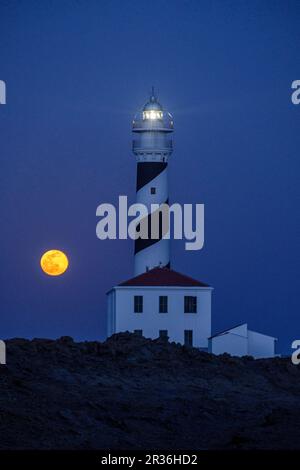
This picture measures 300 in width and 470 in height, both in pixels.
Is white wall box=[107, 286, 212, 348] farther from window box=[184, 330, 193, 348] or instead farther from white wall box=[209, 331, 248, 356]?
white wall box=[209, 331, 248, 356]

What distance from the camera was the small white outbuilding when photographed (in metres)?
50.0

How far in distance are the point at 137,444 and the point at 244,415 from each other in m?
3.72

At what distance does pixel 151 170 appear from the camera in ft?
185

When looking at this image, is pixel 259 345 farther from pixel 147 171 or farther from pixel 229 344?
pixel 147 171

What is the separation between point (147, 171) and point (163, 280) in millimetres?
A: 5329

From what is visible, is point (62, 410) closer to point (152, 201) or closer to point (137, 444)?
point (137, 444)

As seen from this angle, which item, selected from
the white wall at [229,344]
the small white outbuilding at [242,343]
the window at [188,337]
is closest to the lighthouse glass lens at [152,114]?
the window at [188,337]

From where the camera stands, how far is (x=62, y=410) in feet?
108

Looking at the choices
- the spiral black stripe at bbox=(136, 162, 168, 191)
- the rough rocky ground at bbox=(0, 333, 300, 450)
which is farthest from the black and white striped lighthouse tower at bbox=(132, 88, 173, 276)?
the rough rocky ground at bbox=(0, 333, 300, 450)

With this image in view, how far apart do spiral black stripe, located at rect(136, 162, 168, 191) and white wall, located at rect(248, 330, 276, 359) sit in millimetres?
7280

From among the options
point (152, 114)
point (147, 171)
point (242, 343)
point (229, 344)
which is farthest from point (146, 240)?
point (229, 344)

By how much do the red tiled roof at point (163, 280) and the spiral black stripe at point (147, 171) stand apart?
436cm

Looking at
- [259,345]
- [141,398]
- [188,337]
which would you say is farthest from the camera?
[188,337]
